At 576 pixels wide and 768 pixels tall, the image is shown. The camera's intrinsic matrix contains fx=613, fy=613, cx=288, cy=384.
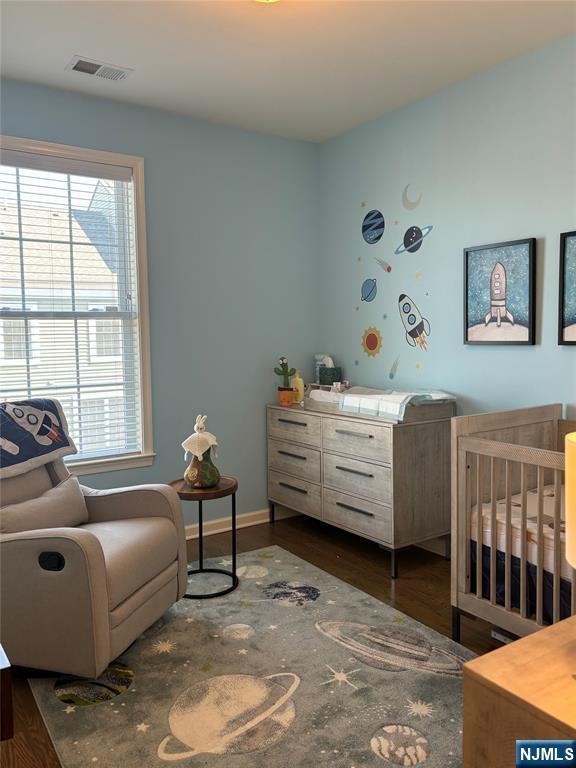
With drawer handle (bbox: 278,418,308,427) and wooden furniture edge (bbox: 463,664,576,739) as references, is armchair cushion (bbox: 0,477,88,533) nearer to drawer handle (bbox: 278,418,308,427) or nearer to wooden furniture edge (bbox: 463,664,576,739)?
drawer handle (bbox: 278,418,308,427)

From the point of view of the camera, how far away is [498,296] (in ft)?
10.1

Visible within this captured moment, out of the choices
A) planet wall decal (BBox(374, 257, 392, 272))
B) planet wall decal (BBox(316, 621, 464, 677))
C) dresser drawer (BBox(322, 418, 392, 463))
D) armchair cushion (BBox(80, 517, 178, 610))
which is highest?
planet wall decal (BBox(374, 257, 392, 272))

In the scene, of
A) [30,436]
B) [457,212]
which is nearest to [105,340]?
[30,436]

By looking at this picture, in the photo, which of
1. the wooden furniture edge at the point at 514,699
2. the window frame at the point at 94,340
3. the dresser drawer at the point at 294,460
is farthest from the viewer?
the dresser drawer at the point at 294,460

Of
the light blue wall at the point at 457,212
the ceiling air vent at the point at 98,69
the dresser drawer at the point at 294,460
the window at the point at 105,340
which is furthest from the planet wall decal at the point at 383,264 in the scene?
the ceiling air vent at the point at 98,69

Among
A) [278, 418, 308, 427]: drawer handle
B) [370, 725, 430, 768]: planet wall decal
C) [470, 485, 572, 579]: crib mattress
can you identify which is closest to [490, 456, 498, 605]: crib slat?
[470, 485, 572, 579]: crib mattress

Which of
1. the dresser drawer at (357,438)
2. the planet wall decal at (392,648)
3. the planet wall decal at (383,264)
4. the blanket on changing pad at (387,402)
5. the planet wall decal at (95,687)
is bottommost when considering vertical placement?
the planet wall decal at (95,687)

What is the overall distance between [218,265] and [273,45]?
1379mm

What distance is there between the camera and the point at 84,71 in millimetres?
2994

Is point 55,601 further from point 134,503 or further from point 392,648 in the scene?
point 392,648

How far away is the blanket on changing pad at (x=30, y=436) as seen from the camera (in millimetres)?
2539

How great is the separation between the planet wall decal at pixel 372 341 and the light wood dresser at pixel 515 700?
99.1 inches

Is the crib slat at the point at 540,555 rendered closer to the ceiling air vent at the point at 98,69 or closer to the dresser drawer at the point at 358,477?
the dresser drawer at the point at 358,477

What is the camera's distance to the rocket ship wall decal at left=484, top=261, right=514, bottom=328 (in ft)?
9.98
